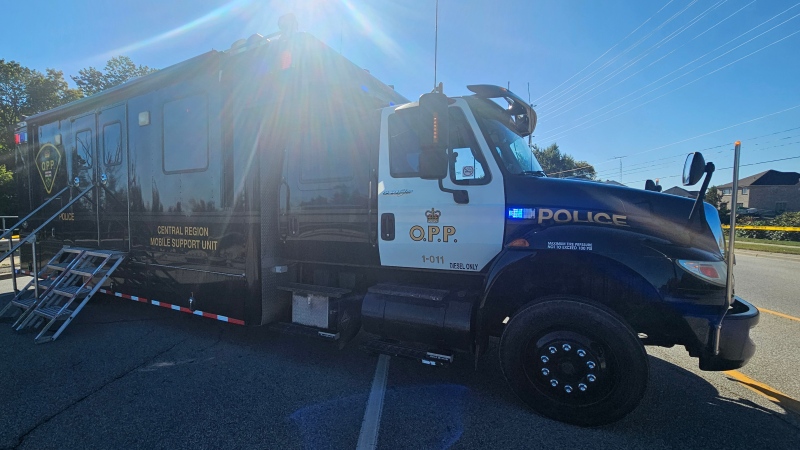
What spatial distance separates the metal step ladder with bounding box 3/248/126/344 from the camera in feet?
16.2

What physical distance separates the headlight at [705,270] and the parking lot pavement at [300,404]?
1107 millimetres

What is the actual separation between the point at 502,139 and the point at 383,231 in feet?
4.63

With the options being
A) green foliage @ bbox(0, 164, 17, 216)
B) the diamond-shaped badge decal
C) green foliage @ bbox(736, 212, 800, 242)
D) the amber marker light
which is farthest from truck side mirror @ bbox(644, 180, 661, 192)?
green foliage @ bbox(736, 212, 800, 242)

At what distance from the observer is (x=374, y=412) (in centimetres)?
314

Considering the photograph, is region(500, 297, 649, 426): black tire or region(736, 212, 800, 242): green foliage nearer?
region(500, 297, 649, 426): black tire

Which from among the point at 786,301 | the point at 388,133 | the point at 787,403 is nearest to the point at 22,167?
the point at 388,133

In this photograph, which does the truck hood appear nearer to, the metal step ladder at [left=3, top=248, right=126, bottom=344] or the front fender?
the front fender

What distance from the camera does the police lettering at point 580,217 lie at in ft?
10.3

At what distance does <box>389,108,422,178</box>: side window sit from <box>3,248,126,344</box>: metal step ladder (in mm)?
4053

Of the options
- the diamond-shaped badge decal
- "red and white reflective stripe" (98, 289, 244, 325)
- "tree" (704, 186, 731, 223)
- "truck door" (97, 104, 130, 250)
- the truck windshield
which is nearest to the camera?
the truck windshield

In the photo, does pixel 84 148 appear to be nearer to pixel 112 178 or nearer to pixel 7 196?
pixel 112 178

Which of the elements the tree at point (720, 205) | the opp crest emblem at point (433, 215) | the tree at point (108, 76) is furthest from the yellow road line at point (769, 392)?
the tree at point (108, 76)

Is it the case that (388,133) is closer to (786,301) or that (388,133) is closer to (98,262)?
(98,262)

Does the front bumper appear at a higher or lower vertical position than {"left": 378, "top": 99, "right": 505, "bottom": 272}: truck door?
lower
